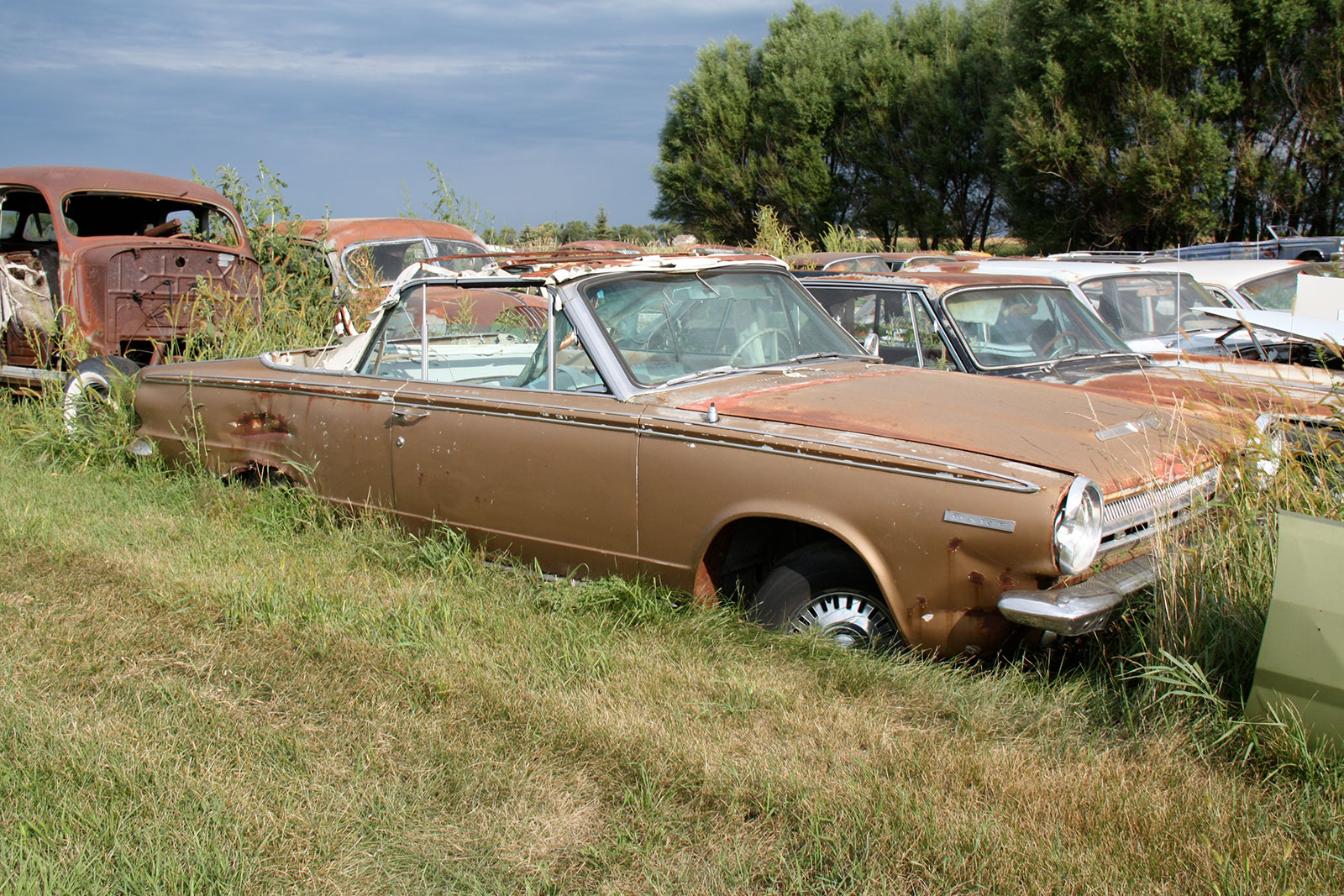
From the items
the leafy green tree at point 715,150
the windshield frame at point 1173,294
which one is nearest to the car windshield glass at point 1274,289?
the windshield frame at point 1173,294

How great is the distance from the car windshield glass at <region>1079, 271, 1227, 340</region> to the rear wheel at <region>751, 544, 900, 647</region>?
182 inches

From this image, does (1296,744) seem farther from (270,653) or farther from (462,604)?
(270,653)

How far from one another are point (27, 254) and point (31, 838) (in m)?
7.39

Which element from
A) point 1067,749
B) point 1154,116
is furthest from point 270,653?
point 1154,116

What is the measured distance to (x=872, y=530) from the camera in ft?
10.8

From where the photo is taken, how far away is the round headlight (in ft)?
10.0

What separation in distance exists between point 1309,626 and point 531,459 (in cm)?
265

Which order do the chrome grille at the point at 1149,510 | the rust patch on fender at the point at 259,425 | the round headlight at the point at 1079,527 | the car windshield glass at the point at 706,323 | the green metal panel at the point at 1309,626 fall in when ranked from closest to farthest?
the green metal panel at the point at 1309,626
the round headlight at the point at 1079,527
the chrome grille at the point at 1149,510
the car windshield glass at the point at 706,323
the rust patch on fender at the point at 259,425

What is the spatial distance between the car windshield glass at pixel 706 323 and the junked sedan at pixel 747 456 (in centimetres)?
1

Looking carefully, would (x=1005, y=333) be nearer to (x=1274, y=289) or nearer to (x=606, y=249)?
(x=606, y=249)

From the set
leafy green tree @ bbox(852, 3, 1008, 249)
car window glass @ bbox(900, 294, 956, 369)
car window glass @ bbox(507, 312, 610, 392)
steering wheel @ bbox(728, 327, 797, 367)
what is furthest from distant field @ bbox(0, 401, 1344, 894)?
leafy green tree @ bbox(852, 3, 1008, 249)

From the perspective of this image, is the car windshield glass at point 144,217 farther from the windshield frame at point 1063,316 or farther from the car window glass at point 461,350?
the windshield frame at point 1063,316

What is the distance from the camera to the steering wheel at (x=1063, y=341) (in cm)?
588

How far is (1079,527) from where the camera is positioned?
10.2 ft
